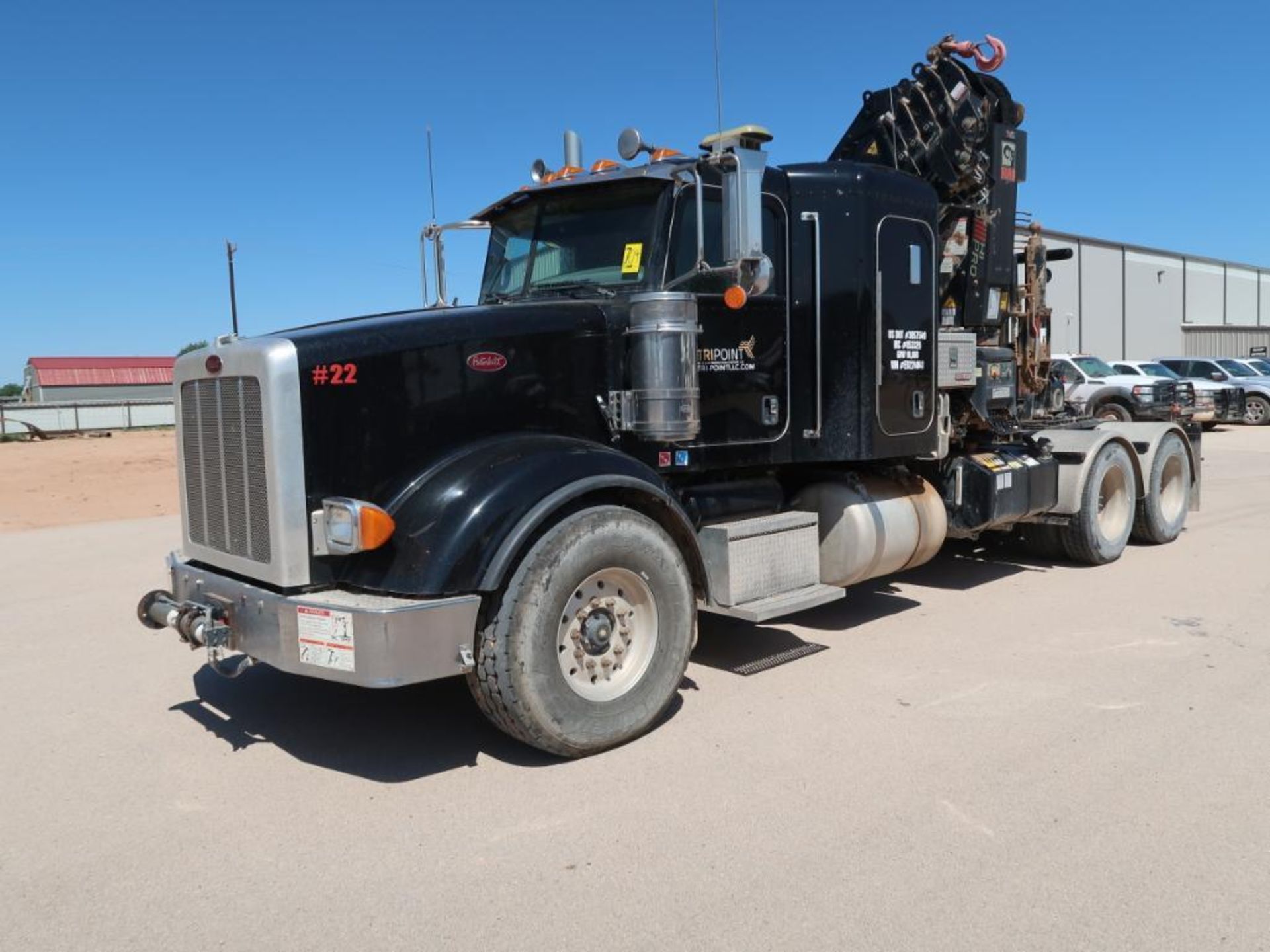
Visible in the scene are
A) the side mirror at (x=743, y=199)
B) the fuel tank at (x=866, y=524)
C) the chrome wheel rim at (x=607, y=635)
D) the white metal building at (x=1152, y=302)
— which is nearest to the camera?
the chrome wheel rim at (x=607, y=635)

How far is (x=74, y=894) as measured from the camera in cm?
333

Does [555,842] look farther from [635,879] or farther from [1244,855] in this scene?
[1244,855]

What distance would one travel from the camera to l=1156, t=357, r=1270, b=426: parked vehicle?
2816 cm

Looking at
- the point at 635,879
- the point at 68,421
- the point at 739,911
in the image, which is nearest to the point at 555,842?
the point at 635,879

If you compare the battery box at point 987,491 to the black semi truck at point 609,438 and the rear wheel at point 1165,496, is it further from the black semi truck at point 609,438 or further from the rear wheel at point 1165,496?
the rear wheel at point 1165,496

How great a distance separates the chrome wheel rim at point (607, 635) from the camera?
445cm

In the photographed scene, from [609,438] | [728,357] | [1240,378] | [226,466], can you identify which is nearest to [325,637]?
[226,466]

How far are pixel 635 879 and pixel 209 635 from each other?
85.1 inches

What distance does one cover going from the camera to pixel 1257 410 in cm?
2822

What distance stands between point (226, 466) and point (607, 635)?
188 centimetres

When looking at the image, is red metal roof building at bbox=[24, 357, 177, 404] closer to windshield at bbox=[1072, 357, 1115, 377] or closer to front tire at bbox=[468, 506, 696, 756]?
windshield at bbox=[1072, 357, 1115, 377]

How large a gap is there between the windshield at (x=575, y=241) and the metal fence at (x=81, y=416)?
32652 millimetres

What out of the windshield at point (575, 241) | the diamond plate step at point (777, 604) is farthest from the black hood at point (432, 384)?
the diamond plate step at point (777, 604)

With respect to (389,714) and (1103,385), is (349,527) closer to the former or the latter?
(389,714)
